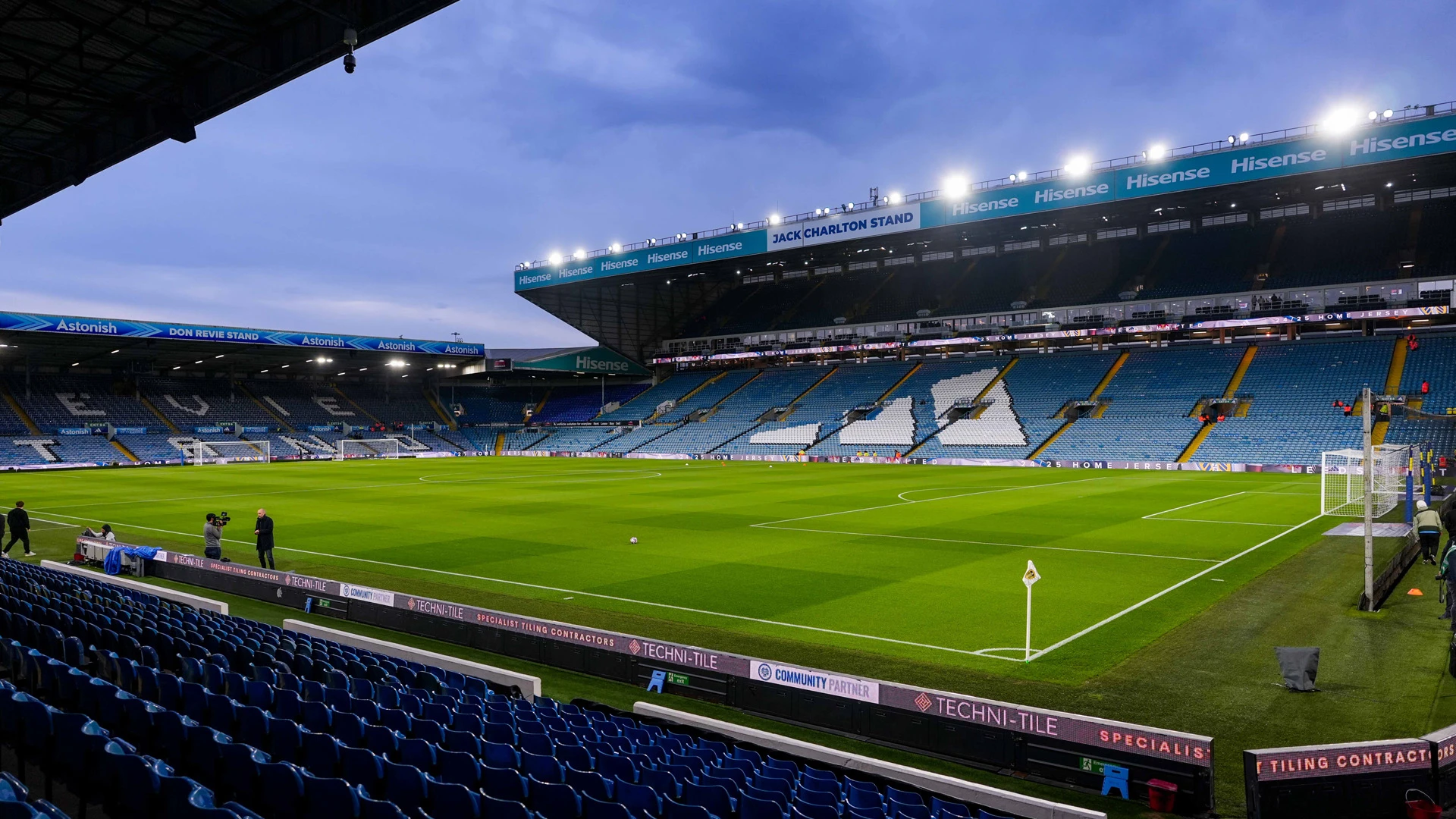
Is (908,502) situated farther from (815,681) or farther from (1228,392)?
(1228,392)

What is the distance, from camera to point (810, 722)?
10.7m

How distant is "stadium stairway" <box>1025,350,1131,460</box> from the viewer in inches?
2333

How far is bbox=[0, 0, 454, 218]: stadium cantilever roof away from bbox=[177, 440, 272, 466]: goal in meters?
58.0

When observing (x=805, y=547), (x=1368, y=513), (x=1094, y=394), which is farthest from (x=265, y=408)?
(x=1368, y=513)

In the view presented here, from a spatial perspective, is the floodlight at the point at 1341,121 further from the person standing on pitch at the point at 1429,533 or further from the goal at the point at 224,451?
the goal at the point at 224,451

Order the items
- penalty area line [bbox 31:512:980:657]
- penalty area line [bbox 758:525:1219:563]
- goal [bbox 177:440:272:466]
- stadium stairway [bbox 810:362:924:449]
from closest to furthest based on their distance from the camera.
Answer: penalty area line [bbox 31:512:980:657], penalty area line [bbox 758:525:1219:563], goal [bbox 177:440:272:466], stadium stairway [bbox 810:362:924:449]

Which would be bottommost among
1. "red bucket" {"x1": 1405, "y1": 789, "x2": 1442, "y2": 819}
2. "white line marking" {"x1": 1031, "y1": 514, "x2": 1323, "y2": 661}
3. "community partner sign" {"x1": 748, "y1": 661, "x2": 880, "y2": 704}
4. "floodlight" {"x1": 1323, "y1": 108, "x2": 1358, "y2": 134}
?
"white line marking" {"x1": 1031, "y1": 514, "x2": 1323, "y2": 661}

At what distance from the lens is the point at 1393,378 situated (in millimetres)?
54125

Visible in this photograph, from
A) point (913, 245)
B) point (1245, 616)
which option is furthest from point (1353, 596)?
point (913, 245)

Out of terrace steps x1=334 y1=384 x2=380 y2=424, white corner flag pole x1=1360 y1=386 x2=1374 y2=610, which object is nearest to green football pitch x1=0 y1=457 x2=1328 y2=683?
white corner flag pole x1=1360 y1=386 x2=1374 y2=610

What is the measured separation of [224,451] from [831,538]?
60.9m

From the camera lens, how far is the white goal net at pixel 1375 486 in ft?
99.4

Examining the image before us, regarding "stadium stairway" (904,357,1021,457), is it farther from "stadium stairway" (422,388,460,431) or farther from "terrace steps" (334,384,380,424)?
"terrace steps" (334,384,380,424)

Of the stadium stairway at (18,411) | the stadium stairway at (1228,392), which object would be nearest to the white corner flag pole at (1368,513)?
the stadium stairway at (1228,392)
